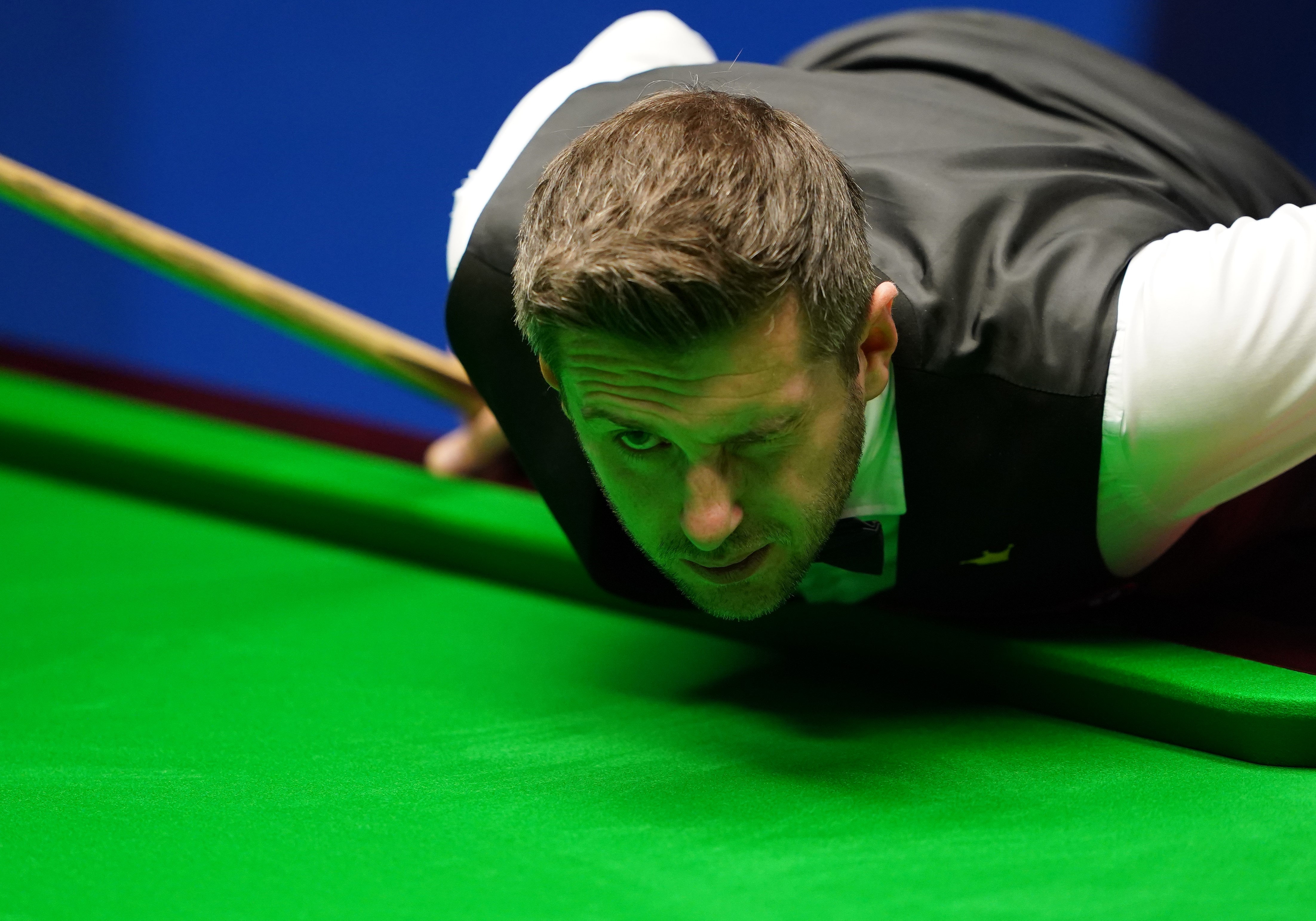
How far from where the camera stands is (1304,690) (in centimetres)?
172

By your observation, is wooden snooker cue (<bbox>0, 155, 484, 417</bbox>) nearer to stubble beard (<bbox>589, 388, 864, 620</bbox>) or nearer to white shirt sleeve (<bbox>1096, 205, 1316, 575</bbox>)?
stubble beard (<bbox>589, 388, 864, 620</bbox>)

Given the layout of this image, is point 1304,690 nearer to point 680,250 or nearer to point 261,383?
point 680,250

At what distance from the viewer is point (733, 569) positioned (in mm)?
1727

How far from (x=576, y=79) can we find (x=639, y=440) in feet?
3.14

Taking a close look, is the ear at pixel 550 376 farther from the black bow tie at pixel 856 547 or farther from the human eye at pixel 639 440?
the black bow tie at pixel 856 547

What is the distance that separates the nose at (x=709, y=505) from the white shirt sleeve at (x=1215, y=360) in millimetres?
504

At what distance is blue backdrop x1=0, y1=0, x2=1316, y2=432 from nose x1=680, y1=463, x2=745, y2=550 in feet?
7.18

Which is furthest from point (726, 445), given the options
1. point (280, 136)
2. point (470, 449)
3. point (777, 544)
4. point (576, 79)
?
point (280, 136)

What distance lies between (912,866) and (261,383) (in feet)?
11.9

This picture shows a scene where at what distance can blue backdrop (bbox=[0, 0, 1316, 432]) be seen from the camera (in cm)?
399

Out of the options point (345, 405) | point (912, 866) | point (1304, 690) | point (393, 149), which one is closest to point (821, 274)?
point (912, 866)

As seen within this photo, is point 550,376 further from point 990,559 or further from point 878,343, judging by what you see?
point 990,559

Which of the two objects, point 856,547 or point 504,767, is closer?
point 504,767

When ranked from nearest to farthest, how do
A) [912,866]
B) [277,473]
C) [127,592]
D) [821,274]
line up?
[912,866], [821,274], [127,592], [277,473]
